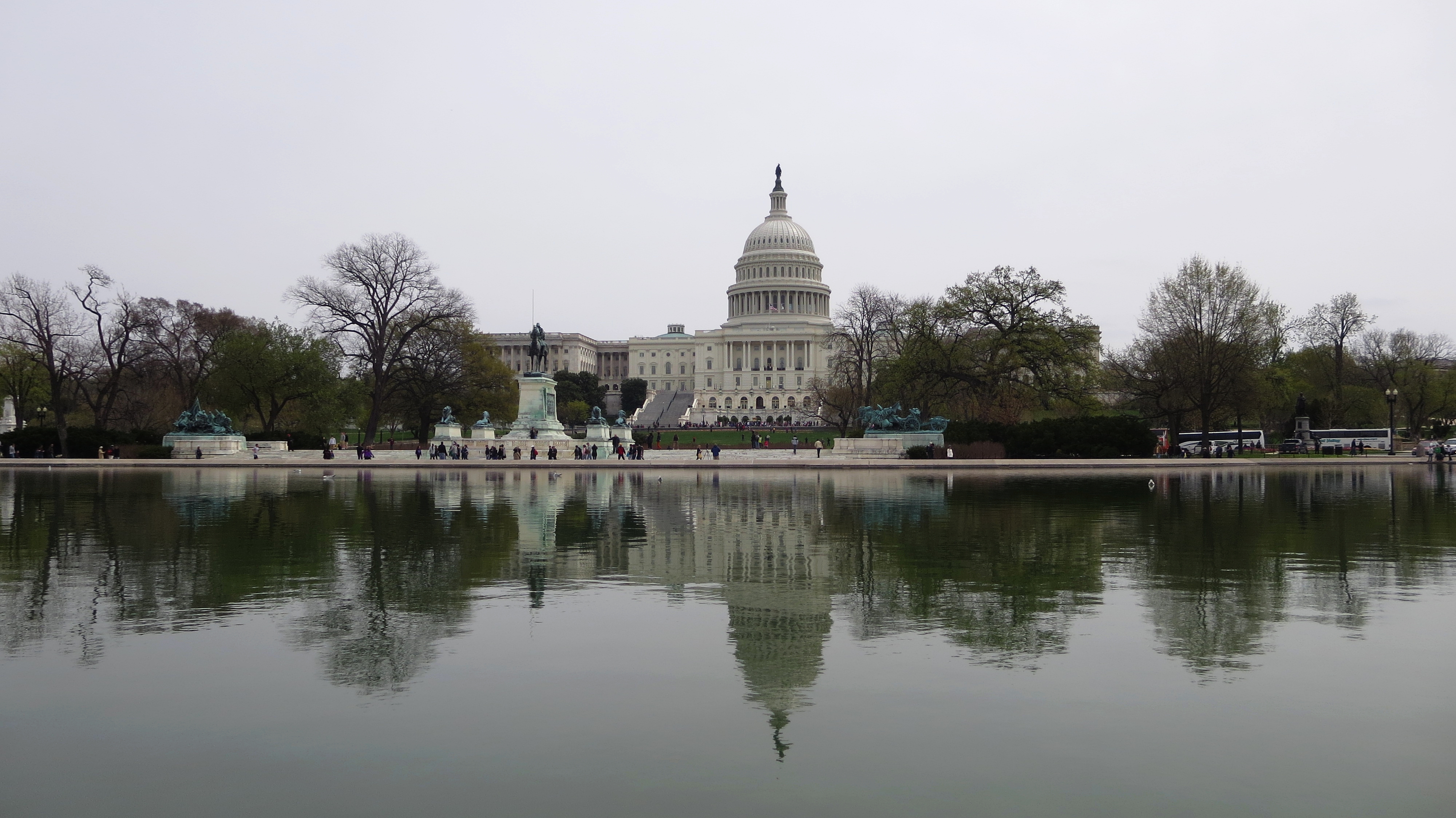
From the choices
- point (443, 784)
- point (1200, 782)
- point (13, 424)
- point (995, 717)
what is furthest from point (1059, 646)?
point (13, 424)

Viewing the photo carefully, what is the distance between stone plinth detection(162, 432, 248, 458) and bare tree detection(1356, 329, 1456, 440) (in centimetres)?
6626

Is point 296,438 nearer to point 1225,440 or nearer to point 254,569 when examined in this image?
point 254,569

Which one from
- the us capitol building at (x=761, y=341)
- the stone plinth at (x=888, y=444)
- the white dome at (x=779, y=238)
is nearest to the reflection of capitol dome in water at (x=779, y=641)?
the stone plinth at (x=888, y=444)

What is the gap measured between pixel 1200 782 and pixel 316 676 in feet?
19.3

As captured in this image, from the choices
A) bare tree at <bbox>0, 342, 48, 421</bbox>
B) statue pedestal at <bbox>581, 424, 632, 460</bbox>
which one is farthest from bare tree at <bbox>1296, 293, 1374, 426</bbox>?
bare tree at <bbox>0, 342, 48, 421</bbox>

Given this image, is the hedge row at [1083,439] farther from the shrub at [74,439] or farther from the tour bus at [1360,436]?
the shrub at [74,439]

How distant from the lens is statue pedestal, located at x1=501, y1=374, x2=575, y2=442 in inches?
2030

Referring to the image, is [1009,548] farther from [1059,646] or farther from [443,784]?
[443,784]

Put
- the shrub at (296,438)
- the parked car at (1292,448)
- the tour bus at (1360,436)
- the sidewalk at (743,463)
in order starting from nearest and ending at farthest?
the sidewalk at (743,463)
the parked car at (1292,448)
the shrub at (296,438)
the tour bus at (1360,436)

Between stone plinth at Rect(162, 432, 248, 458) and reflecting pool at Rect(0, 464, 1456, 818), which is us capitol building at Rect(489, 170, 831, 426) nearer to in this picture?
stone plinth at Rect(162, 432, 248, 458)

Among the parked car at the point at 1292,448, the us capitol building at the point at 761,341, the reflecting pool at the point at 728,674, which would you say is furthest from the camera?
the us capitol building at the point at 761,341

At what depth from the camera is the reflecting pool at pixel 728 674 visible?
559cm

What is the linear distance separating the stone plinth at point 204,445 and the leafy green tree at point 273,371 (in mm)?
6730

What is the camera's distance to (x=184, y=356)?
6894cm
